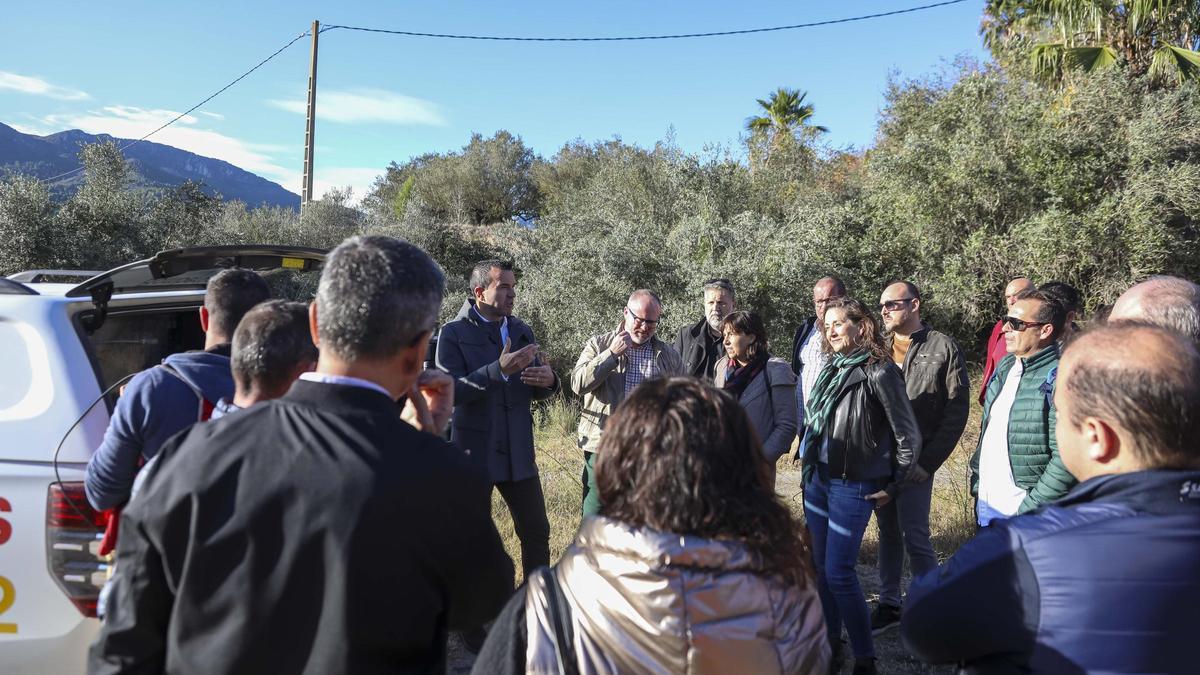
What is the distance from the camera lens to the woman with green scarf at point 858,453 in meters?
3.54

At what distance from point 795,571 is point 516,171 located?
33.4 metres

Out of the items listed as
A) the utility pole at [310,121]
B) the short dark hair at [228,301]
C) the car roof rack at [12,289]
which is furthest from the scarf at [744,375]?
the utility pole at [310,121]

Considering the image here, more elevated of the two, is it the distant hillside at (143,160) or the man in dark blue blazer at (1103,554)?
the distant hillside at (143,160)

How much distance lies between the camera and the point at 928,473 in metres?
4.29

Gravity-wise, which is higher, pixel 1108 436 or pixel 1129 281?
pixel 1129 281

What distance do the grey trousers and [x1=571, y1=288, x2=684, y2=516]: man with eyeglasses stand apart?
1485mm

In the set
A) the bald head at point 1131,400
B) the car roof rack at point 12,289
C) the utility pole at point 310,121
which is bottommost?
the car roof rack at point 12,289

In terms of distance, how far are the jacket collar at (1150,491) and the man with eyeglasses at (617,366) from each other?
3.09 m

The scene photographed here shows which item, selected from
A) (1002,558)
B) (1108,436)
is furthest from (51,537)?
(1108,436)

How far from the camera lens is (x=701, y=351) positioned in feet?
17.9

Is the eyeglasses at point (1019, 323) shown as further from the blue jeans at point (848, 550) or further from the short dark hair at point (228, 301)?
the short dark hair at point (228, 301)

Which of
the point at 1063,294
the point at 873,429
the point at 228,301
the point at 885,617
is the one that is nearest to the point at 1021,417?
the point at 873,429

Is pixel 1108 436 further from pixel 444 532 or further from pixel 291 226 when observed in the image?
pixel 291 226

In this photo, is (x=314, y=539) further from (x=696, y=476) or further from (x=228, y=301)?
(x=228, y=301)
